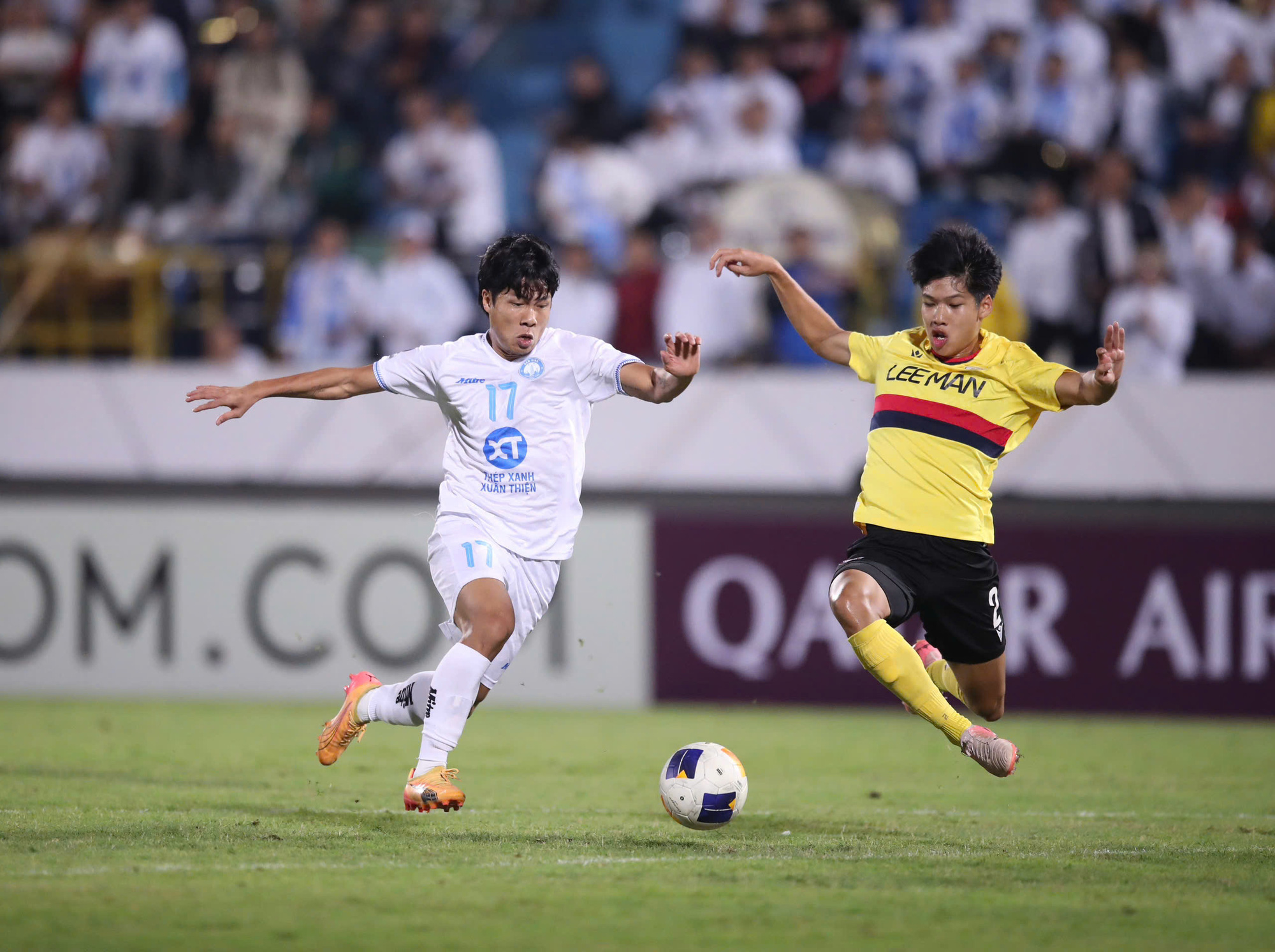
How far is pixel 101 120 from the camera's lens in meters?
15.0

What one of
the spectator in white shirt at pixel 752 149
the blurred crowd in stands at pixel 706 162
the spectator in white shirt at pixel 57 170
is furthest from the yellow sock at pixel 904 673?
the spectator in white shirt at pixel 57 170

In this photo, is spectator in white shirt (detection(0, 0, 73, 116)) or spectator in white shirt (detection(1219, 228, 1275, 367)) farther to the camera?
spectator in white shirt (detection(0, 0, 73, 116))

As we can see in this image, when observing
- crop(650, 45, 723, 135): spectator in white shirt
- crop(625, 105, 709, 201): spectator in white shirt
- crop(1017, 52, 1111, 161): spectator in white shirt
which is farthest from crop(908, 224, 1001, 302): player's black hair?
crop(650, 45, 723, 135): spectator in white shirt

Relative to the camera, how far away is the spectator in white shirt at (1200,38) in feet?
46.3

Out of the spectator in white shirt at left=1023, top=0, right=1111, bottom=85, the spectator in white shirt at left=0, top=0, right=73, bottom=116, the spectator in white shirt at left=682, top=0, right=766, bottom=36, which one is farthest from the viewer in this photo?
the spectator in white shirt at left=0, top=0, right=73, bottom=116

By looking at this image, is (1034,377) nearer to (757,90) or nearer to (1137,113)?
(1137,113)

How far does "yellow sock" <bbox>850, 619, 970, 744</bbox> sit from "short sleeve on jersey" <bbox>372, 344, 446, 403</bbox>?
1.86 m

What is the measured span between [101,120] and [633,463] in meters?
6.09

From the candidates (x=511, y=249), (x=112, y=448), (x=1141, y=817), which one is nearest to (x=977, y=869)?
(x=1141, y=817)

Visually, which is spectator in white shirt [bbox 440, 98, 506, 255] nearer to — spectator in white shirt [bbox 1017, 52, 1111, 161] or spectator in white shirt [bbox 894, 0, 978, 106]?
spectator in white shirt [bbox 894, 0, 978, 106]

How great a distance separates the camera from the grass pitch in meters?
4.58

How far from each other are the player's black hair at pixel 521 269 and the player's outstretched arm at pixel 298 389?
0.59 m

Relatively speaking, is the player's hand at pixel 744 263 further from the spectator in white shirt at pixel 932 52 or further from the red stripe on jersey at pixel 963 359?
the spectator in white shirt at pixel 932 52

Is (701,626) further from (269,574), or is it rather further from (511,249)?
(511,249)
